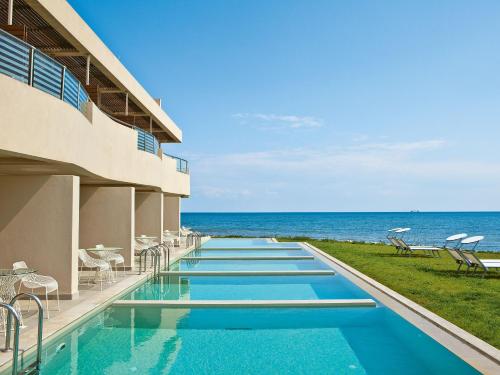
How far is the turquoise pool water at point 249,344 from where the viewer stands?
23.0 feet

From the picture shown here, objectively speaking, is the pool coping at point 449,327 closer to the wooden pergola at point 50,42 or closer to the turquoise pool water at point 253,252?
the wooden pergola at point 50,42

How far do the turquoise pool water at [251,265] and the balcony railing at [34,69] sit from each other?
27.7 feet

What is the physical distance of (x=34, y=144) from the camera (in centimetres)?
807

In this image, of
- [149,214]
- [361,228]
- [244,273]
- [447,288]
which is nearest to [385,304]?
[447,288]

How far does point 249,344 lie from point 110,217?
8.59 m

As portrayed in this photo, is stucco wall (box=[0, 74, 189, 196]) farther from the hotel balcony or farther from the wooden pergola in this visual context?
the wooden pergola

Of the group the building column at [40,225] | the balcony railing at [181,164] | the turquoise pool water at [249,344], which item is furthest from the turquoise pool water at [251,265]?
the turquoise pool water at [249,344]

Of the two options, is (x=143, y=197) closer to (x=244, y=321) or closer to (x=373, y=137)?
(x=244, y=321)

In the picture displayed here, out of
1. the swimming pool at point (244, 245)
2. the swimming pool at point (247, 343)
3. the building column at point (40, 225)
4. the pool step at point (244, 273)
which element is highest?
the building column at point (40, 225)

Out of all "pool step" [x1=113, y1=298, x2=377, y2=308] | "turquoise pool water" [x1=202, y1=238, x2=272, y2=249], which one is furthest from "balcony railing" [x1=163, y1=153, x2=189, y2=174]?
"pool step" [x1=113, y1=298, x2=377, y2=308]

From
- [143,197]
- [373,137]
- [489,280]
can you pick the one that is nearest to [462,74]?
[489,280]

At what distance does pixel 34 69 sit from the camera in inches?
329

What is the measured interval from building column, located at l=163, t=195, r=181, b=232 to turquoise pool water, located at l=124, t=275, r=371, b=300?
12.8 meters

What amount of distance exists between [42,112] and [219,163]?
201ft
